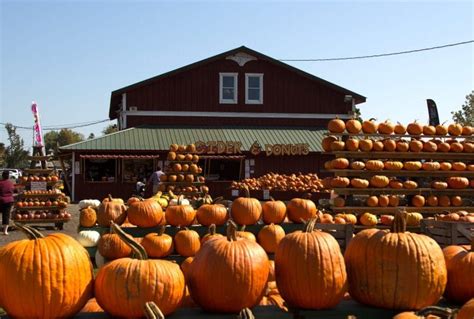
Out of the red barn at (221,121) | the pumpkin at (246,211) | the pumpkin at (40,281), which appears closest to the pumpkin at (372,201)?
the pumpkin at (246,211)

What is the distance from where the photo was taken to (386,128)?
10.1 meters

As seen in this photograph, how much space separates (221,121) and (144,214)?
64.7 ft

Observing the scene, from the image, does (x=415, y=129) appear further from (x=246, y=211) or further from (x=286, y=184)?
(x=286, y=184)

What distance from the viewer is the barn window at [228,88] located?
87.4 feet

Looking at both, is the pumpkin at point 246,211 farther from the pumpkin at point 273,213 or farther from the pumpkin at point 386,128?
the pumpkin at point 386,128

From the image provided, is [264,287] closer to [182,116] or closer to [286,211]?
[286,211]

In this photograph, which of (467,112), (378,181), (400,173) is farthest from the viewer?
(467,112)

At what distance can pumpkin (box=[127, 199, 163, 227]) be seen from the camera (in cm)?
698

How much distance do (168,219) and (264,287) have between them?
3.85 meters

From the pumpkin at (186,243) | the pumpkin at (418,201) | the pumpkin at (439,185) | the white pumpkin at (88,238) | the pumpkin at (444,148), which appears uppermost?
the pumpkin at (444,148)

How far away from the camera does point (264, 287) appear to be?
11.5 ft

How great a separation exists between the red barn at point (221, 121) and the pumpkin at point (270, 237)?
659 inches

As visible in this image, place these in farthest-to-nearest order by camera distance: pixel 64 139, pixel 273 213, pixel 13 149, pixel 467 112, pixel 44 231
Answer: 1. pixel 64 139
2. pixel 13 149
3. pixel 467 112
4. pixel 44 231
5. pixel 273 213

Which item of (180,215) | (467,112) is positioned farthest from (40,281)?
(467,112)
